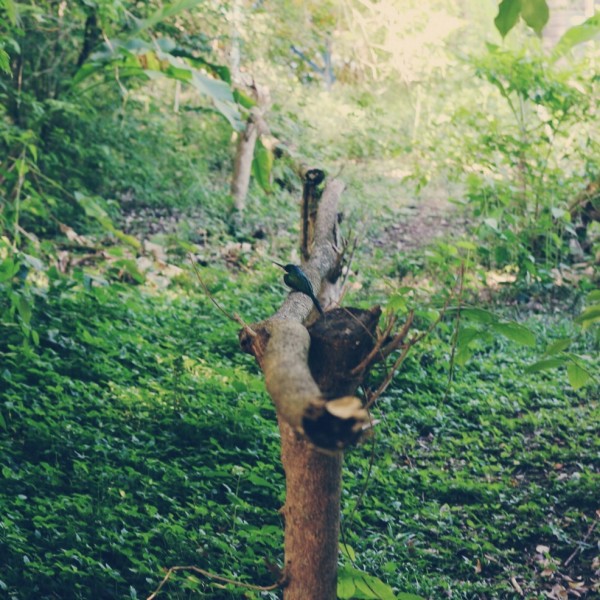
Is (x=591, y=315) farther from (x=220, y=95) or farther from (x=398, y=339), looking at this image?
(x=220, y=95)

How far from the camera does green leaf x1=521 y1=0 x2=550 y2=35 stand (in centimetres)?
114

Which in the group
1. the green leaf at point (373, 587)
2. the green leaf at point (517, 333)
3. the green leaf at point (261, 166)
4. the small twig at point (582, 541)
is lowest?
the small twig at point (582, 541)

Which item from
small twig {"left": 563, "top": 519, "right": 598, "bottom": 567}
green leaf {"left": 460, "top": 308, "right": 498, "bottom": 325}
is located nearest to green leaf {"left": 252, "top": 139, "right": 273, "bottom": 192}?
green leaf {"left": 460, "top": 308, "right": 498, "bottom": 325}

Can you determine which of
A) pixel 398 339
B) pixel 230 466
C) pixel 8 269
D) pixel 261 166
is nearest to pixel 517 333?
pixel 398 339

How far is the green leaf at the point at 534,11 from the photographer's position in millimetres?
1143

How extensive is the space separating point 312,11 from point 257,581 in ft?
32.7

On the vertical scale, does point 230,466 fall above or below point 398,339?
below

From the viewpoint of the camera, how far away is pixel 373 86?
1456 centimetres

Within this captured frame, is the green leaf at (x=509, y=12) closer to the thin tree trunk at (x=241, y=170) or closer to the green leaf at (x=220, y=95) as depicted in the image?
the green leaf at (x=220, y=95)

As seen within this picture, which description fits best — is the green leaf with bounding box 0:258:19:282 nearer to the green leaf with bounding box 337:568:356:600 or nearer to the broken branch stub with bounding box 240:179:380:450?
the broken branch stub with bounding box 240:179:380:450

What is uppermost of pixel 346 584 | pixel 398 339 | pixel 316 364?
pixel 398 339

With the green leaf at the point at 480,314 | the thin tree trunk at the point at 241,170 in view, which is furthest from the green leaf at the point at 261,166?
the thin tree trunk at the point at 241,170

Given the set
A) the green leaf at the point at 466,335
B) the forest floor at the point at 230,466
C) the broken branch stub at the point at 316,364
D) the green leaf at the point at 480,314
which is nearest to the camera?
the broken branch stub at the point at 316,364

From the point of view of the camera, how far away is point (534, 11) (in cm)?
114
